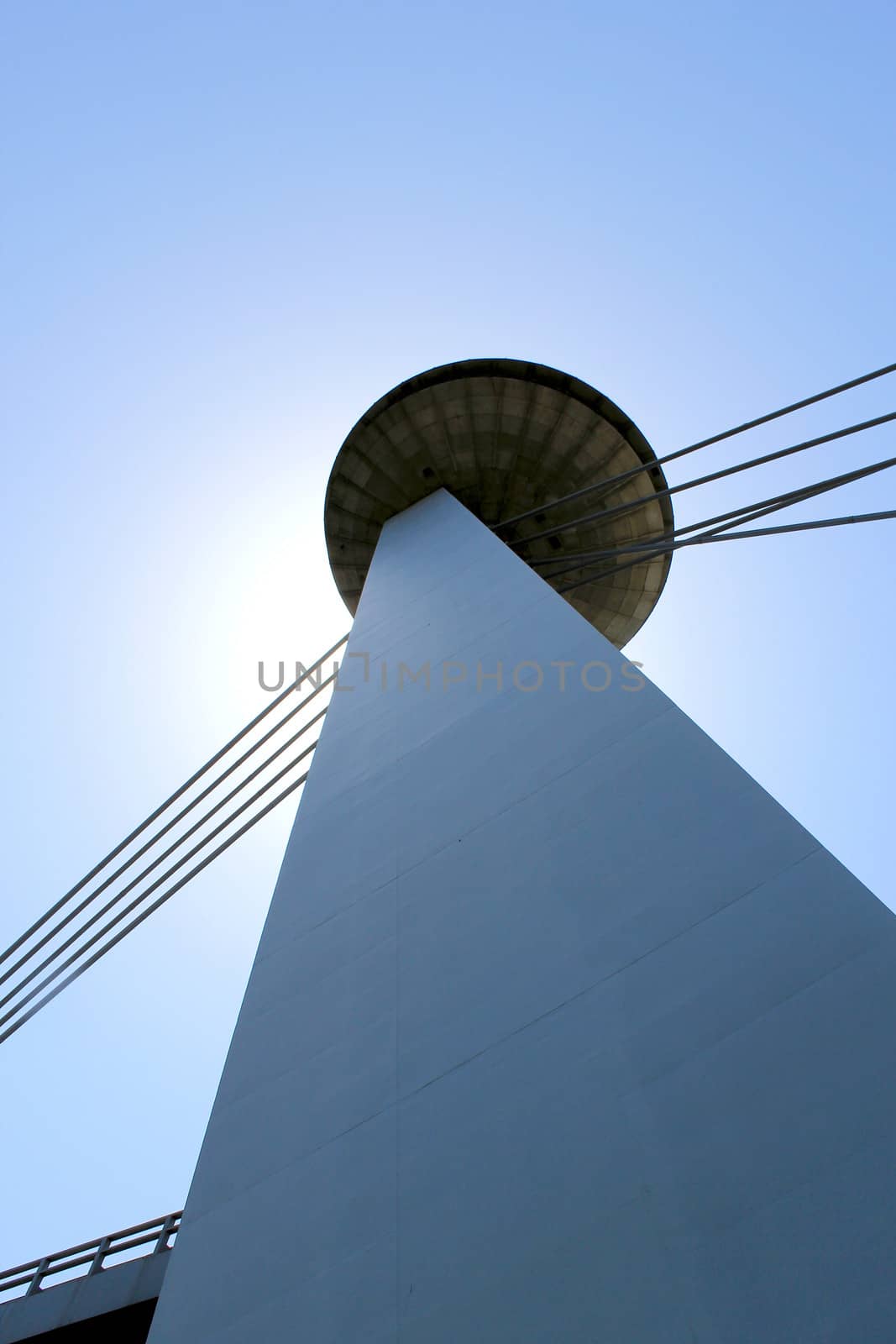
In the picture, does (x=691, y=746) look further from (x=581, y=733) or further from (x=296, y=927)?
(x=296, y=927)

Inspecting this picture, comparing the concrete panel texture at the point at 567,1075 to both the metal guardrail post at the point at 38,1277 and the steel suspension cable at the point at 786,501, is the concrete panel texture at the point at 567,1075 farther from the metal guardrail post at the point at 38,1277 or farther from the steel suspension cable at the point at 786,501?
the metal guardrail post at the point at 38,1277

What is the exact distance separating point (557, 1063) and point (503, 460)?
46.8ft

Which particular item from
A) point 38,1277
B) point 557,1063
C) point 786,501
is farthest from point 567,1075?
point 38,1277

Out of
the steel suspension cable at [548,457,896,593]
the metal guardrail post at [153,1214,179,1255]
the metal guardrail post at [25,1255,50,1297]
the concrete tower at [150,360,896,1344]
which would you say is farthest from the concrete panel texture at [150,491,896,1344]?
the metal guardrail post at [25,1255,50,1297]

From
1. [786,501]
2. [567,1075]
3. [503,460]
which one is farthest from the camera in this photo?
[503,460]

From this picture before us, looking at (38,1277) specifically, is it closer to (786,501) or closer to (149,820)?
(149,820)

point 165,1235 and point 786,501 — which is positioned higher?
point 786,501

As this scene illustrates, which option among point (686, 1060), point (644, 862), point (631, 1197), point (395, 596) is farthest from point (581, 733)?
point (395, 596)

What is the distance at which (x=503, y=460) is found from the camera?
1661 centimetres

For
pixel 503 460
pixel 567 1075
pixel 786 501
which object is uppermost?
pixel 503 460

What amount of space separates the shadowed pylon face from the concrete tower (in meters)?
10.8

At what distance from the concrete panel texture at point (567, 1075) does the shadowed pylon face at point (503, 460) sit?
11152 millimetres

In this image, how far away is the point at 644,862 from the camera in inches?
162

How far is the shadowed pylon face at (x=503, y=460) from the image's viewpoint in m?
16.0
